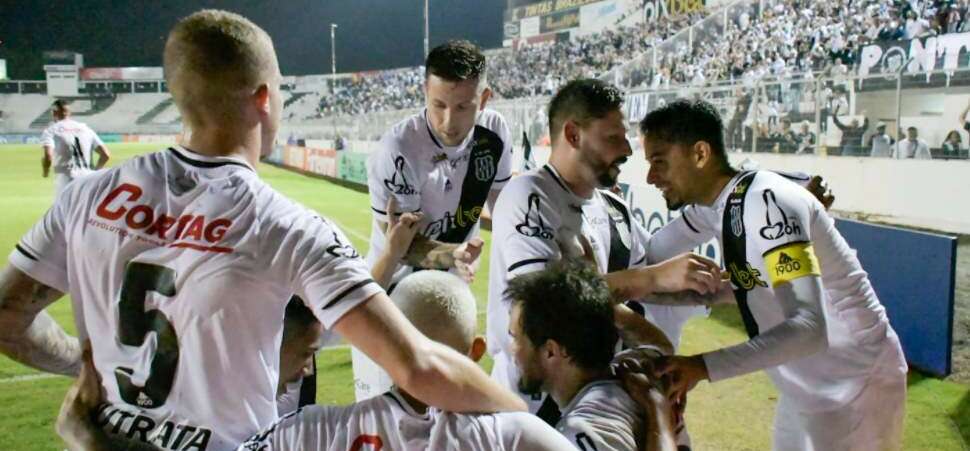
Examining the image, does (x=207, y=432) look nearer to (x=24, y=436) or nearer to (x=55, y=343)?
(x=55, y=343)

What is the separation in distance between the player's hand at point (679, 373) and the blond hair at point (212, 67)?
1.46 m

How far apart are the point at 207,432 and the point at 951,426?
540 centimetres

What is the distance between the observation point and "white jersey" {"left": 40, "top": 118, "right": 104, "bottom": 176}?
13.9 meters

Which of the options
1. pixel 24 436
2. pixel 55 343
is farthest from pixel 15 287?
pixel 24 436

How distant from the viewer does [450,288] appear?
6.70 feet

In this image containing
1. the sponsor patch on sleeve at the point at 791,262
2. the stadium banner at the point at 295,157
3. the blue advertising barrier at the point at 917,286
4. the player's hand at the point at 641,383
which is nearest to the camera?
the player's hand at the point at 641,383

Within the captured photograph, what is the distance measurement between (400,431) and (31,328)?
3.63ft

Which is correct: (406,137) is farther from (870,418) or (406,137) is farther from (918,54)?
(918,54)

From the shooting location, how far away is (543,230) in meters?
3.18

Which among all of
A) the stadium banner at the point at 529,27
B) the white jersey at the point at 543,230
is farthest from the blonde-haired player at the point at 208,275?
the stadium banner at the point at 529,27

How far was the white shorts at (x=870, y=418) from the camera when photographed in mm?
3289

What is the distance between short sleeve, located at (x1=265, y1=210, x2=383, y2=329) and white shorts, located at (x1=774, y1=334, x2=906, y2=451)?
232 cm

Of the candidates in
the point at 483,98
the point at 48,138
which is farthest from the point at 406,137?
the point at 48,138

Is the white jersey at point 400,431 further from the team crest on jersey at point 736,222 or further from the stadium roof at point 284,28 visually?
the stadium roof at point 284,28
